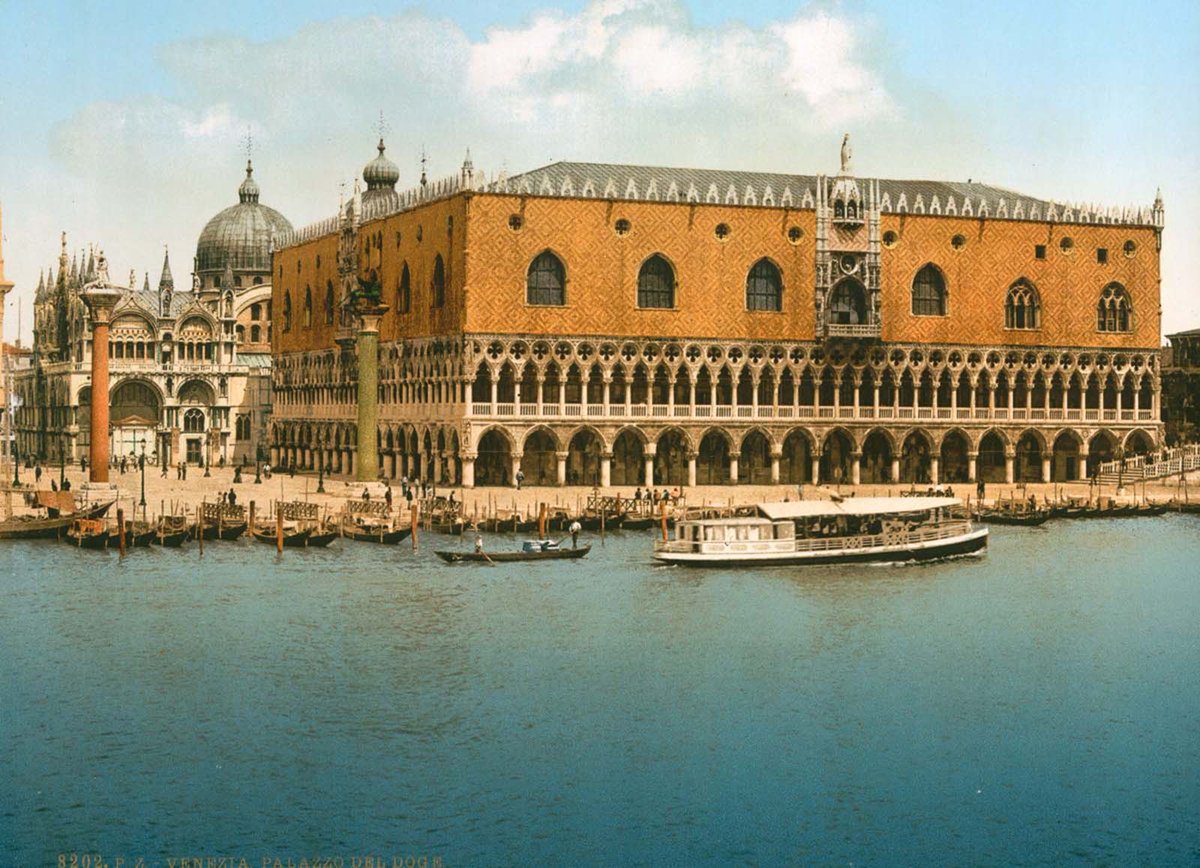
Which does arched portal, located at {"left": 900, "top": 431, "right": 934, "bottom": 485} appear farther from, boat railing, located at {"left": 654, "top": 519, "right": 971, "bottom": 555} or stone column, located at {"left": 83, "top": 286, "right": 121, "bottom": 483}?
stone column, located at {"left": 83, "top": 286, "right": 121, "bottom": 483}

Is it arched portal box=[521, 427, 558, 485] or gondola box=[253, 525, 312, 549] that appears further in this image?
arched portal box=[521, 427, 558, 485]

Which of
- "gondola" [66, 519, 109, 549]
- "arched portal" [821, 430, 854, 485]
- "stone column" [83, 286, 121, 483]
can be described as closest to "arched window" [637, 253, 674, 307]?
"arched portal" [821, 430, 854, 485]

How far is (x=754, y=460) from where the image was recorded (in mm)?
94125

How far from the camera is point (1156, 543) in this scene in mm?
72812

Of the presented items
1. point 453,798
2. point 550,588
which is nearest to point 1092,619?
point 550,588

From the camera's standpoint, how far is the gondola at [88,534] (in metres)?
67.7

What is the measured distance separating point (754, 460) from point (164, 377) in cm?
5001

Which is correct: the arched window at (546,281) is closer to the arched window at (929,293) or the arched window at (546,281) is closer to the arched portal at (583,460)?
the arched portal at (583,460)

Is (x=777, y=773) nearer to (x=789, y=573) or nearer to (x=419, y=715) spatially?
(x=419, y=715)

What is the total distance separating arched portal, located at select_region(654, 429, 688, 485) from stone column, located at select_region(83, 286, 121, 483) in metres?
27.0

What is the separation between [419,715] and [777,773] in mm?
8320

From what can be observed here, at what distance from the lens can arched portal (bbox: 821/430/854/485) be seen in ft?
312

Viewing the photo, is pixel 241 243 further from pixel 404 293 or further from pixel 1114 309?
pixel 1114 309

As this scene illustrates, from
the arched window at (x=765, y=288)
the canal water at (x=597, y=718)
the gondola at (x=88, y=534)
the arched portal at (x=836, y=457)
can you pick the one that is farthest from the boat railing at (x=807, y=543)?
the arched portal at (x=836, y=457)
